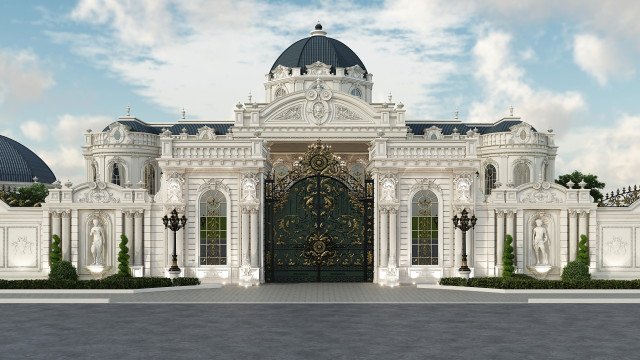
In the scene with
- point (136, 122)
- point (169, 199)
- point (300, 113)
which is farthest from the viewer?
point (136, 122)

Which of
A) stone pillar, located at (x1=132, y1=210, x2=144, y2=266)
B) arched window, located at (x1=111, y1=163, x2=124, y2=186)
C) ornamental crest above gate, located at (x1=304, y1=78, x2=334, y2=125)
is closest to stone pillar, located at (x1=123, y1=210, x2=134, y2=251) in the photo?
stone pillar, located at (x1=132, y1=210, x2=144, y2=266)

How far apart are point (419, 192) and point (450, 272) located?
3622 mm

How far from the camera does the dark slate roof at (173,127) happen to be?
5406cm

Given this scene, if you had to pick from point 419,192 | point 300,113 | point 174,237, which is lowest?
point 174,237

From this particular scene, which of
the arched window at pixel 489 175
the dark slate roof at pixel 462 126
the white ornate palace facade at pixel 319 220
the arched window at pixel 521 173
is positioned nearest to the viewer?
the white ornate palace facade at pixel 319 220

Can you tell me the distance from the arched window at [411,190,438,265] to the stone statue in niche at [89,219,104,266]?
522 inches

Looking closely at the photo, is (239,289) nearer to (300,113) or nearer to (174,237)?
(174,237)

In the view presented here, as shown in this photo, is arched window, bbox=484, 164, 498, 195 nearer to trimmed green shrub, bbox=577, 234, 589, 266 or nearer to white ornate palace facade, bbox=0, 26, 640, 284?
white ornate palace facade, bbox=0, 26, 640, 284

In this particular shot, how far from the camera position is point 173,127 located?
5556 centimetres

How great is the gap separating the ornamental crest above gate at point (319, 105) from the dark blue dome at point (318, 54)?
47.3ft

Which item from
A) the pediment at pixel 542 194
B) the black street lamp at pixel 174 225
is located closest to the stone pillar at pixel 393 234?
the pediment at pixel 542 194
